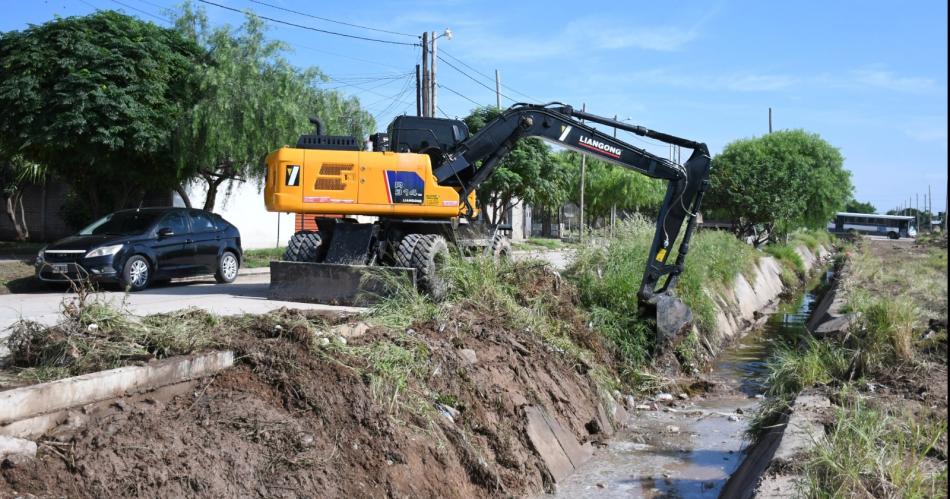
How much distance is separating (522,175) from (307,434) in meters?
31.4

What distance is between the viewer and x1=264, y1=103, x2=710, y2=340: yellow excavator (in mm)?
12672

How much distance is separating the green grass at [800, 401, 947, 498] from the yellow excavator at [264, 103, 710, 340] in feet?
21.3

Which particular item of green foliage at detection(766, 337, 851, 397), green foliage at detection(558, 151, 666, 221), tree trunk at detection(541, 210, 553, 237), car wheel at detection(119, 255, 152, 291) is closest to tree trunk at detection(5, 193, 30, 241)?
car wheel at detection(119, 255, 152, 291)

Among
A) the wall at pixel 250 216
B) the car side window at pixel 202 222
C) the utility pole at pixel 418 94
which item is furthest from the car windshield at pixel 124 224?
the utility pole at pixel 418 94

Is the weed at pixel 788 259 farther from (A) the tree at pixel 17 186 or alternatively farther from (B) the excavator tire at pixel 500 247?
(A) the tree at pixel 17 186

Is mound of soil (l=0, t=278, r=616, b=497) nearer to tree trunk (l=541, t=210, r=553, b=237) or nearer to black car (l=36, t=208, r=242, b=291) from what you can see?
black car (l=36, t=208, r=242, b=291)

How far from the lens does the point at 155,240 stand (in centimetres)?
1576

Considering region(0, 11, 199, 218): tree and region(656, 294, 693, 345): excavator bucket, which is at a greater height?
region(0, 11, 199, 218): tree

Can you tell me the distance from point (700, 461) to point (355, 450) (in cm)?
432

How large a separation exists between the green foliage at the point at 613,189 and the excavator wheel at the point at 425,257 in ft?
134

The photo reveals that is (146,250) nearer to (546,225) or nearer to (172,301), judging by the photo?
(172,301)

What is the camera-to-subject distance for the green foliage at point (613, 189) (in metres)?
54.1

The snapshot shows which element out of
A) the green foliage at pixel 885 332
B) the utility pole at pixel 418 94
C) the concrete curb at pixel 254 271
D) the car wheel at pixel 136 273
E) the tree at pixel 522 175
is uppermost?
the utility pole at pixel 418 94

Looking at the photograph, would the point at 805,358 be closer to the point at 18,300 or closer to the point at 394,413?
the point at 394,413
